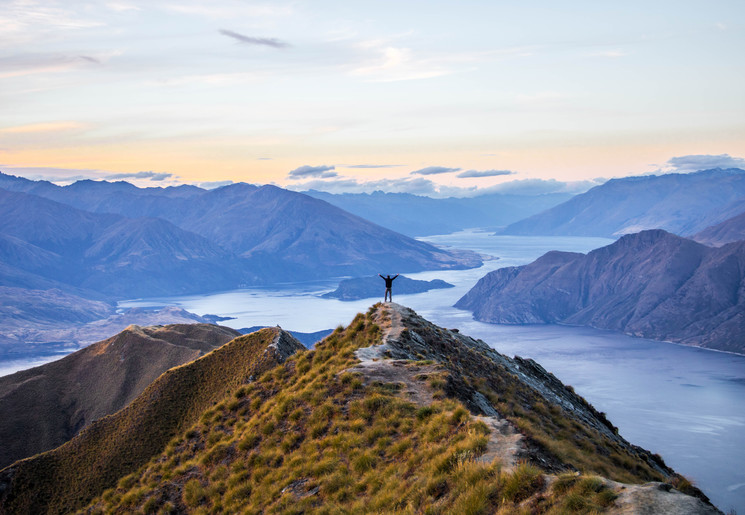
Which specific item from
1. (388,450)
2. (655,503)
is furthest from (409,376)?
(655,503)

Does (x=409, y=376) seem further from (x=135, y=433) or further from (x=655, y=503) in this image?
(x=135, y=433)

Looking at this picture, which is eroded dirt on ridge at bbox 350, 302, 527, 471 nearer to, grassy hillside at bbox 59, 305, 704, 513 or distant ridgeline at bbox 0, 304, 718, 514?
distant ridgeline at bbox 0, 304, 718, 514

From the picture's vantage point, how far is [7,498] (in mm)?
49906

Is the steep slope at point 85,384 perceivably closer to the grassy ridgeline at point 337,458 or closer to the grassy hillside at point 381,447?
the grassy hillside at point 381,447

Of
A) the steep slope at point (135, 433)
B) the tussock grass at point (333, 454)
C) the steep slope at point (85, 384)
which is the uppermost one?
the tussock grass at point (333, 454)

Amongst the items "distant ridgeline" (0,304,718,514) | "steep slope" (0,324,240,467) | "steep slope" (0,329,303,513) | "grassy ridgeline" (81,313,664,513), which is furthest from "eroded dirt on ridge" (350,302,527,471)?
"steep slope" (0,324,240,467)

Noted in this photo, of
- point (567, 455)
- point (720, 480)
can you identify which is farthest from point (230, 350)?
point (720, 480)

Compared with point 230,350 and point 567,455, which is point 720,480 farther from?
point 567,455

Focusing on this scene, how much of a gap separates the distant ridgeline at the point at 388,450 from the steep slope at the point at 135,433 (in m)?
0.24

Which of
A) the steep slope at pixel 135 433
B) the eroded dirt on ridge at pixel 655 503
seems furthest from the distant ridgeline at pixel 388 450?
the steep slope at pixel 135 433

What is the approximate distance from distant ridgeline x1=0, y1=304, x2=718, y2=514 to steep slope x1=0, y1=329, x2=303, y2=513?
0.24 metres

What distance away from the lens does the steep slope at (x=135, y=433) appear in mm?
48875

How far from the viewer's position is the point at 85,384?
10344 centimetres

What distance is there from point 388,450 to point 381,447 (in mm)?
487
